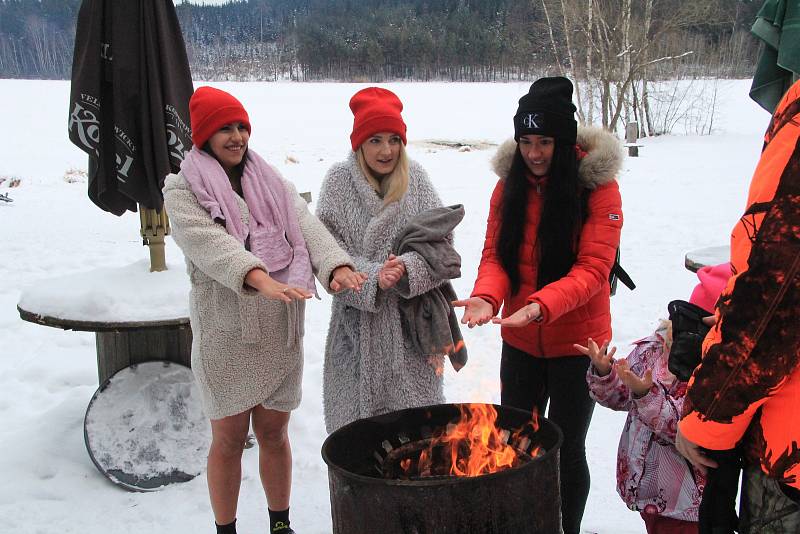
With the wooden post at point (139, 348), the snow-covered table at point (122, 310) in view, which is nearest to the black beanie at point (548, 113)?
the snow-covered table at point (122, 310)

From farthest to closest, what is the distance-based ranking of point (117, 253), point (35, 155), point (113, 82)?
point (35, 155) < point (117, 253) < point (113, 82)

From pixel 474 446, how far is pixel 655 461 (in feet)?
2.17

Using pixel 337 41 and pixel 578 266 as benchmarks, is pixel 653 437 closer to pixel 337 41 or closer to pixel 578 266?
pixel 578 266

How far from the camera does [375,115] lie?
2883mm

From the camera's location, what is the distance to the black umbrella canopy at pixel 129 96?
145 inches

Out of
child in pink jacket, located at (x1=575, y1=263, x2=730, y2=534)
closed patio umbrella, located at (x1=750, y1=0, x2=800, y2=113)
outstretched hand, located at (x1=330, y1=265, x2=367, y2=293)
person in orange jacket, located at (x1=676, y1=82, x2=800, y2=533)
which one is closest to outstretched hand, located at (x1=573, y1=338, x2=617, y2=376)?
child in pink jacket, located at (x1=575, y1=263, x2=730, y2=534)

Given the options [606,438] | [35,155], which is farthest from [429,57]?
[606,438]

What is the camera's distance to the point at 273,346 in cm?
290

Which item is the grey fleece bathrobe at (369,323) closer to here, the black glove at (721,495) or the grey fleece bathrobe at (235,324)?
the grey fleece bathrobe at (235,324)

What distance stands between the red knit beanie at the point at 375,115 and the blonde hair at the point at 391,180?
74 mm

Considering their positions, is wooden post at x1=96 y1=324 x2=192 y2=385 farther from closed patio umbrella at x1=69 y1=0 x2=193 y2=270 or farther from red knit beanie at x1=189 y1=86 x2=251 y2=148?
red knit beanie at x1=189 y1=86 x2=251 y2=148

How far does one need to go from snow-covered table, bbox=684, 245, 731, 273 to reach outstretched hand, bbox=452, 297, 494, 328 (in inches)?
76.2

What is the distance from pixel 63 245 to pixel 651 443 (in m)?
8.51

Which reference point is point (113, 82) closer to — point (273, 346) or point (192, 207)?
point (192, 207)
